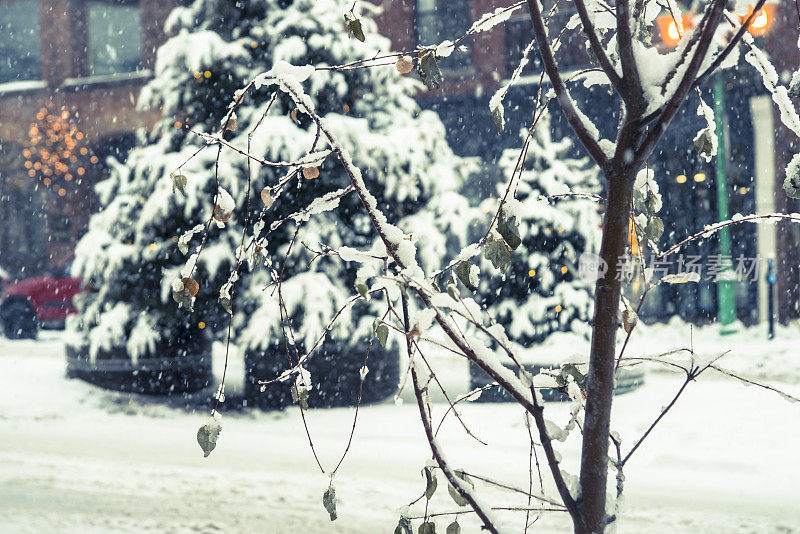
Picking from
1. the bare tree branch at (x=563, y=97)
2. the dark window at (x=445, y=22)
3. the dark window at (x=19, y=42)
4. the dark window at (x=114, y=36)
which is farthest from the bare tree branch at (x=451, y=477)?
the dark window at (x=19, y=42)

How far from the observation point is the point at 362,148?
24.5 feet

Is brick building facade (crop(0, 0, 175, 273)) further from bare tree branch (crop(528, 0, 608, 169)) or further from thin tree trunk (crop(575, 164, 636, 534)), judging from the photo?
thin tree trunk (crop(575, 164, 636, 534))

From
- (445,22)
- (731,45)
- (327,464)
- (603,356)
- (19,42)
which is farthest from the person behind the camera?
(19,42)

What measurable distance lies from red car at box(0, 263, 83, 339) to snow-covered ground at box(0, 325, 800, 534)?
5.30 meters

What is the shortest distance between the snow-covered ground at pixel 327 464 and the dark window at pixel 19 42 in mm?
13204

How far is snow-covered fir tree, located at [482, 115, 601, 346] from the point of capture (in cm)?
771

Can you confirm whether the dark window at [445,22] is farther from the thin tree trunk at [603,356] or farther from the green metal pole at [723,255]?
the thin tree trunk at [603,356]

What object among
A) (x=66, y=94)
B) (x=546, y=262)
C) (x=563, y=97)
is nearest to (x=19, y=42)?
(x=66, y=94)

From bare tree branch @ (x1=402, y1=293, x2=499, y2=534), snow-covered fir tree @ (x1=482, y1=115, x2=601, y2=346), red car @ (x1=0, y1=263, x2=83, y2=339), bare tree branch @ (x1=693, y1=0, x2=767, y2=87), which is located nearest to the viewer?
bare tree branch @ (x1=693, y1=0, x2=767, y2=87)

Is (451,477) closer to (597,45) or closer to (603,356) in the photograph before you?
(603,356)

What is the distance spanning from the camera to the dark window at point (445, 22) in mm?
14359

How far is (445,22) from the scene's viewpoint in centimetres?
1454

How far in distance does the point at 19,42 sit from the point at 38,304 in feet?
29.3

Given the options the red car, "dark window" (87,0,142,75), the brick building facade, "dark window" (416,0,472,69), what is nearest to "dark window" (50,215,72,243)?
the brick building facade
